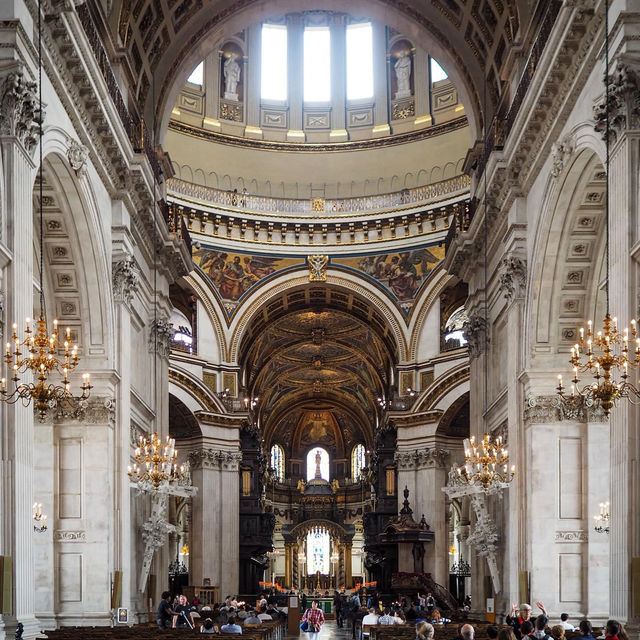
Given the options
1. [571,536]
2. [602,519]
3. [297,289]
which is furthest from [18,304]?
[297,289]

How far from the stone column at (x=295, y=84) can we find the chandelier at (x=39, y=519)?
26286 millimetres

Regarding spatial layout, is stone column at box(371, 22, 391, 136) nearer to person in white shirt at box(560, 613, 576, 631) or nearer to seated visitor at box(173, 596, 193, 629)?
seated visitor at box(173, 596, 193, 629)

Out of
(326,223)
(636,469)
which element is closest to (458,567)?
(326,223)

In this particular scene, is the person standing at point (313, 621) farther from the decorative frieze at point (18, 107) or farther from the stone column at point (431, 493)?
the decorative frieze at point (18, 107)

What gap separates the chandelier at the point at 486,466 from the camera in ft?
74.0

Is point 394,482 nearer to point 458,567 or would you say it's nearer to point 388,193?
point 458,567

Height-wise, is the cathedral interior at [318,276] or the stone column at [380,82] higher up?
the stone column at [380,82]

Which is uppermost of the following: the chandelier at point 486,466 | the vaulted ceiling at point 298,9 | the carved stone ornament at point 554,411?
the vaulted ceiling at point 298,9

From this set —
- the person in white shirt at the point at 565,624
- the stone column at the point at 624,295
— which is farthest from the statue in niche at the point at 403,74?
the stone column at the point at 624,295

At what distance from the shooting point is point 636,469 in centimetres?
1414

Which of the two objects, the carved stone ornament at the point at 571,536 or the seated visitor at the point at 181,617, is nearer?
the seated visitor at the point at 181,617

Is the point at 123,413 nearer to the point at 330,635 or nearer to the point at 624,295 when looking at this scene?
the point at 624,295

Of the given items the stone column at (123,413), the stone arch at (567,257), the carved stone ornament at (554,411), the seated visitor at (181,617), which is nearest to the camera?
the stone arch at (567,257)

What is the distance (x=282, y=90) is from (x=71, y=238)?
24.4 m
